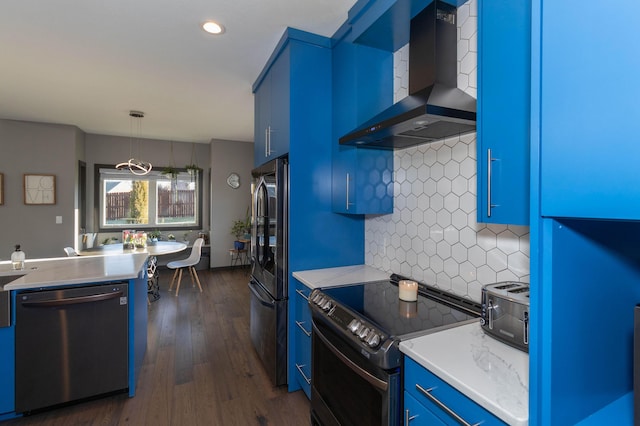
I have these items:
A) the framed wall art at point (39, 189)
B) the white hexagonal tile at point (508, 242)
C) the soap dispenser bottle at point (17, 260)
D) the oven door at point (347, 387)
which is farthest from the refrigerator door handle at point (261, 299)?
the framed wall art at point (39, 189)

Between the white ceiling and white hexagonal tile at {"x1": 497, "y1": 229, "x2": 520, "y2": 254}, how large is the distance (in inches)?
65.8

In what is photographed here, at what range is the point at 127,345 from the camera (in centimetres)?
214

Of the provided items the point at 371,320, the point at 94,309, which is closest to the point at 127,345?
the point at 94,309

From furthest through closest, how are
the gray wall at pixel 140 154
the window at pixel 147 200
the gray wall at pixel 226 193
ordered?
the gray wall at pixel 226 193 < the window at pixel 147 200 < the gray wall at pixel 140 154

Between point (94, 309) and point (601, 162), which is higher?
point (601, 162)

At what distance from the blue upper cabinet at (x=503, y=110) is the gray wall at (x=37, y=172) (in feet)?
20.2

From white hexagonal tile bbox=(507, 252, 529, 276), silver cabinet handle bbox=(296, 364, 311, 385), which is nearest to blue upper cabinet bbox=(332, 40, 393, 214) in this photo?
white hexagonal tile bbox=(507, 252, 529, 276)

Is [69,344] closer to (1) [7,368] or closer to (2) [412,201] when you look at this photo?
(1) [7,368]

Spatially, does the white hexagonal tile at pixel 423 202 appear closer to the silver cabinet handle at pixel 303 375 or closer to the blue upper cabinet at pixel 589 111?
the blue upper cabinet at pixel 589 111

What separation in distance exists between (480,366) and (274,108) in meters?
2.27

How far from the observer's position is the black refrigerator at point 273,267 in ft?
7.35

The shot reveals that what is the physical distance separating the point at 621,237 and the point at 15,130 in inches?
274

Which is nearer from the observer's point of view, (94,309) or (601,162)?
(601,162)

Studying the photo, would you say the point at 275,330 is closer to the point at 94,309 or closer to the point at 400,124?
the point at 94,309
